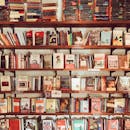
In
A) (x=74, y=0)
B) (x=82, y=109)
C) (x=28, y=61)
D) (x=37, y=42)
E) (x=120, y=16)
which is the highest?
(x=74, y=0)

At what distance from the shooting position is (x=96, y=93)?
371 centimetres

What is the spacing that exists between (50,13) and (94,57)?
83cm

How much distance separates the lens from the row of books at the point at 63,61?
11.7 ft

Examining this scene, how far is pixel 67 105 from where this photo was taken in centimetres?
363

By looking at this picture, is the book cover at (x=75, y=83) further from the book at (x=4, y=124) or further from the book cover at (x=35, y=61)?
the book at (x=4, y=124)

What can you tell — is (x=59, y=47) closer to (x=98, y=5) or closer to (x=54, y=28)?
(x=54, y=28)

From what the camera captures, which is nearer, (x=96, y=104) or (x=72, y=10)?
(x=72, y=10)

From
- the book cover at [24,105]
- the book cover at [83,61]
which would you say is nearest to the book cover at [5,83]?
the book cover at [24,105]

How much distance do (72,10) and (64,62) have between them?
70 cm

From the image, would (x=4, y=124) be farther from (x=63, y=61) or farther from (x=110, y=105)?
(x=110, y=105)

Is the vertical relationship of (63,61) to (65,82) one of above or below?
above

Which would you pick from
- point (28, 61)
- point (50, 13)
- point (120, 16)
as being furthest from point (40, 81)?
point (120, 16)

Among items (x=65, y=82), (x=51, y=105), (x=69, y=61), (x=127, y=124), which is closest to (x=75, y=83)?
(x=65, y=82)

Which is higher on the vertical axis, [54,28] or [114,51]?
[54,28]
